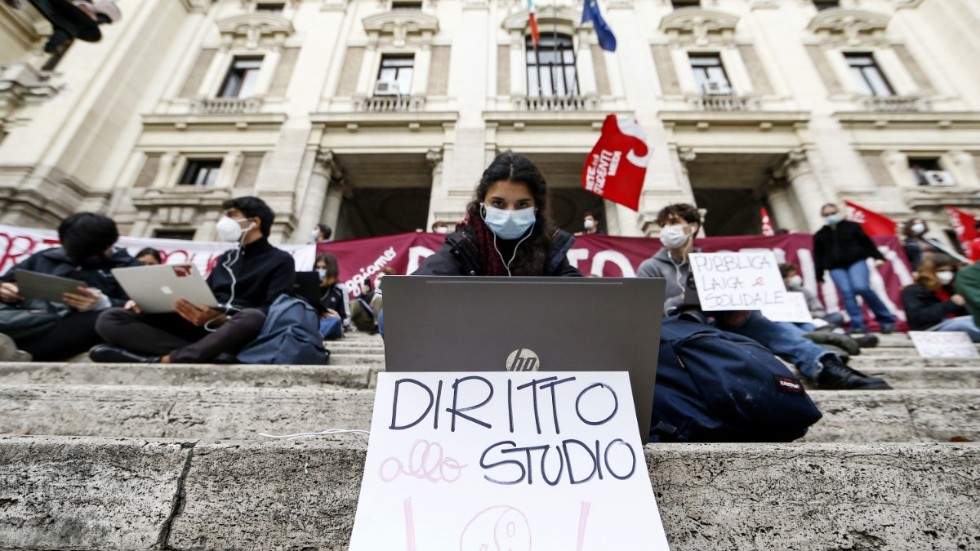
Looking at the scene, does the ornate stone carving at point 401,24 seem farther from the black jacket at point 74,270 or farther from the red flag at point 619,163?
the black jacket at point 74,270

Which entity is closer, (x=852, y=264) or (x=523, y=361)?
A: (x=523, y=361)

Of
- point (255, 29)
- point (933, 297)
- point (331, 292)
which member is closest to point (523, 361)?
point (331, 292)

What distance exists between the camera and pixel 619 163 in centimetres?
700

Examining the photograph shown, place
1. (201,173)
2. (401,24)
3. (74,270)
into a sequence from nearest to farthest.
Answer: (74,270) → (201,173) → (401,24)

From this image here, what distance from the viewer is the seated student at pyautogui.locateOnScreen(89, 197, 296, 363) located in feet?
8.29

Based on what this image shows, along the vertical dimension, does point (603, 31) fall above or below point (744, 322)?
above

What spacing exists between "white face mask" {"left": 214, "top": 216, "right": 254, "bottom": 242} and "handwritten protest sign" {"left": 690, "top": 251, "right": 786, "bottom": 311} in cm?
328

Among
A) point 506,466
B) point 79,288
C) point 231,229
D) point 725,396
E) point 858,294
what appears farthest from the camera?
point 858,294

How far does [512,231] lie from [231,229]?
2.16 meters

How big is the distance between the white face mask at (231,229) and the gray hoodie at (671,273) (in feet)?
9.84

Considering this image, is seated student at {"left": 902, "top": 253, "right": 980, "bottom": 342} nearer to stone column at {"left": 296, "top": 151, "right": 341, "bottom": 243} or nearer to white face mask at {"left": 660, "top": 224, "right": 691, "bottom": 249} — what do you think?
white face mask at {"left": 660, "top": 224, "right": 691, "bottom": 249}

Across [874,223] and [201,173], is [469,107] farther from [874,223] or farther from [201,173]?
[874,223]

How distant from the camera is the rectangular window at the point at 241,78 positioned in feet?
38.6

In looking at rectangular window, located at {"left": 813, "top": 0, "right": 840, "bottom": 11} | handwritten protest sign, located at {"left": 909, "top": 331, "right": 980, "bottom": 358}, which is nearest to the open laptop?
handwritten protest sign, located at {"left": 909, "top": 331, "right": 980, "bottom": 358}
